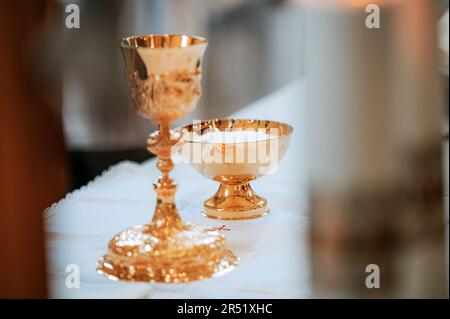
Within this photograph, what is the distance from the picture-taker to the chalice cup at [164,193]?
0.84 m

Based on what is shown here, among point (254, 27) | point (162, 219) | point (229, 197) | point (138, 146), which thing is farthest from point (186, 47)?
point (254, 27)

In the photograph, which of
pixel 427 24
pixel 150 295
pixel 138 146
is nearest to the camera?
pixel 427 24

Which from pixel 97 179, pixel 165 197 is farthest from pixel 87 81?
pixel 165 197

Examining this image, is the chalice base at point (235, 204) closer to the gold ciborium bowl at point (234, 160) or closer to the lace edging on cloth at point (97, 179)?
the gold ciborium bowl at point (234, 160)

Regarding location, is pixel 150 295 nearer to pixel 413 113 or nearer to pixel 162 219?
pixel 162 219

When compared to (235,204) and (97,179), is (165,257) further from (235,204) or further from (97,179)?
(97,179)

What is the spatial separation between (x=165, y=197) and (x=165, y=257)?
76 millimetres

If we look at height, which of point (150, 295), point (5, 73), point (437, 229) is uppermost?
point (5, 73)

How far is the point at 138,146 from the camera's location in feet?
5.61

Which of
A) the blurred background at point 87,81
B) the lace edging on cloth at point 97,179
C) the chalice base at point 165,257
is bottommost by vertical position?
the chalice base at point 165,257

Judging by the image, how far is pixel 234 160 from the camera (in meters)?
1.11

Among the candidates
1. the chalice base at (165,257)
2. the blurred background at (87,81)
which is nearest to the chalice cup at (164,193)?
the chalice base at (165,257)

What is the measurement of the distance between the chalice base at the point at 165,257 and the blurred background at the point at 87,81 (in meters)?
0.18

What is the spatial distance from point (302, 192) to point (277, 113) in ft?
0.50
